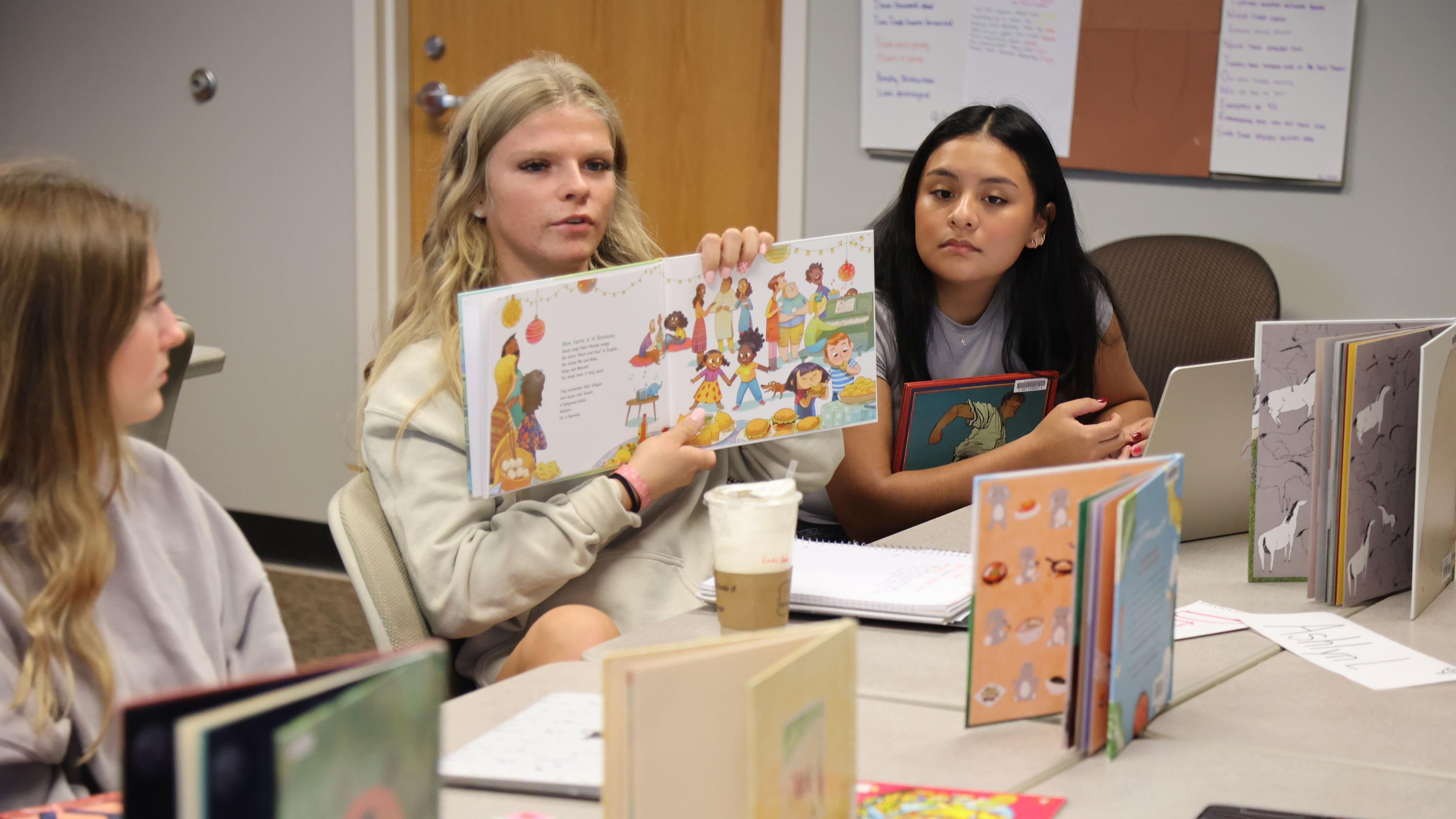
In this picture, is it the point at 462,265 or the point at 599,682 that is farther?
the point at 462,265

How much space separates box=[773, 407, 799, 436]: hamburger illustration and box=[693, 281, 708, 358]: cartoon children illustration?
125mm

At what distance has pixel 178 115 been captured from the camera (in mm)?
3834

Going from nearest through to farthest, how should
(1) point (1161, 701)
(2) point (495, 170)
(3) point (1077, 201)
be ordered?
(1) point (1161, 701) → (2) point (495, 170) → (3) point (1077, 201)

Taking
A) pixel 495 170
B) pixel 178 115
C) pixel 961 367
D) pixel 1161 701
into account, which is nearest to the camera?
pixel 1161 701

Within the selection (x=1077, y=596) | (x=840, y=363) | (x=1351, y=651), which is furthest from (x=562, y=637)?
(x=1351, y=651)

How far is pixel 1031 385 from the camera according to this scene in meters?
1.94

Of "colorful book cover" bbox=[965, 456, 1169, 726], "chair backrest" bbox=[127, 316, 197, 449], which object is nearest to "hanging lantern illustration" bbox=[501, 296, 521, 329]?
"colorful book cover" bbox=[965, 456, 1169, 726]

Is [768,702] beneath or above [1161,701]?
above

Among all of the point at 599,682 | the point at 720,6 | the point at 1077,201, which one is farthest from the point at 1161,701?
the point at 720,6

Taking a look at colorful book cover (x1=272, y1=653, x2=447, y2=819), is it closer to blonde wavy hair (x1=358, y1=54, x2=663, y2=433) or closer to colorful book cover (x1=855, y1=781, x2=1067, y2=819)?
colorful book cover (x1=855, y1=781, x2=1067, y2=819)

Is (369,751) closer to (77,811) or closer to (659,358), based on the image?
(77,811)

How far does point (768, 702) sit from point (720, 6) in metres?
2.85

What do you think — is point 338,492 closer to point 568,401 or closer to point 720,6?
point 568,401

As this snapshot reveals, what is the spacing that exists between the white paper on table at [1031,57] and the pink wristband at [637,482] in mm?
1870
